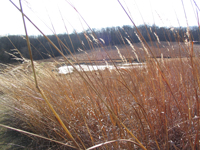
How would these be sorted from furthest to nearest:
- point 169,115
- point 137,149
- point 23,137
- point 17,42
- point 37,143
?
point 17,42, point 23,137, point 37,143, point 169,115, point 137,149

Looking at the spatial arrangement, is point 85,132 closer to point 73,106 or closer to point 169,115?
point 73,106

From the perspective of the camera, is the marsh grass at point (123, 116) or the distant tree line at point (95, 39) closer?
the marsh grass at point (123, 116)

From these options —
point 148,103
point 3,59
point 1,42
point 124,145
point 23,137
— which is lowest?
point 23,137

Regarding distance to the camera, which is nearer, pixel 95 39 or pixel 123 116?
pixel 123 116

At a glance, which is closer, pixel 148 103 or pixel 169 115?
pixel 169 115

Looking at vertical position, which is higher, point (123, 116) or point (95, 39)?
point (95, 39)

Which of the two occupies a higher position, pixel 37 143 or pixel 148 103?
pixel 148 103

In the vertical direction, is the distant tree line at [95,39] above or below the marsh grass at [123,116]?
above

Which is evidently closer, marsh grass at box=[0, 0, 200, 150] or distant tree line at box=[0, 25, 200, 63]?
marsh grass at box=[0, 0, 200, 150]

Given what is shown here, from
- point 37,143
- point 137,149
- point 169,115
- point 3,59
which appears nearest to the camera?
point 137,149

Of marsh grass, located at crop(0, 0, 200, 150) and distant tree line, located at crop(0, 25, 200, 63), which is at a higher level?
distant tree line, located at crop(0, 25, 200, 63)

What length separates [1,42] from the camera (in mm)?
14602

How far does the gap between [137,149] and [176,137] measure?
28cm

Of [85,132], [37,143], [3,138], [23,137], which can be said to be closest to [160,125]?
[85,132]
